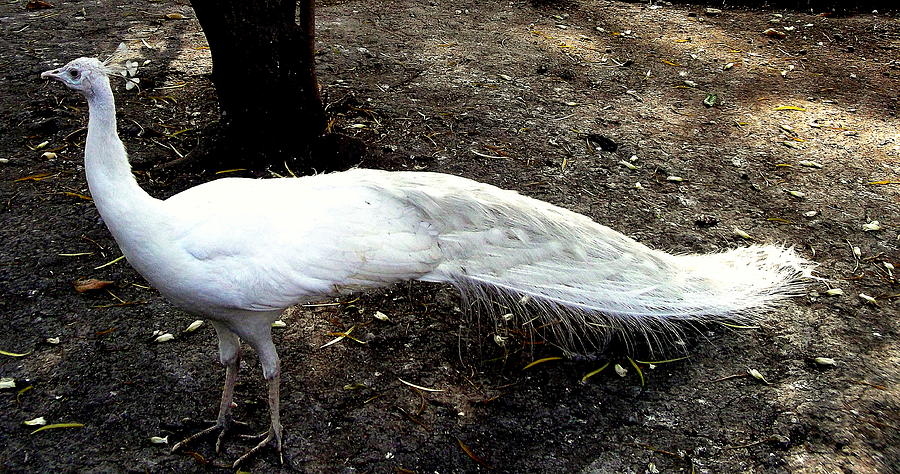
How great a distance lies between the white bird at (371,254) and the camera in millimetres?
2619

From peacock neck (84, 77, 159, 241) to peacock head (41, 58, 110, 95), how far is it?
0.02m

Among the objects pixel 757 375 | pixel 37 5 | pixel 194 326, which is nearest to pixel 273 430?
pixel 194 326

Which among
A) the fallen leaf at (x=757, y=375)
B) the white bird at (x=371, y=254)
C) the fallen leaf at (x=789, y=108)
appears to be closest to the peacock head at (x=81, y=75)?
the white bird at (x=371, y=254)

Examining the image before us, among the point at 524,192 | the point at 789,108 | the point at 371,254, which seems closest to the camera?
the point at 371,254

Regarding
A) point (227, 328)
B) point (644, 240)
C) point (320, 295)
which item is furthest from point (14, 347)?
point (644, 240)

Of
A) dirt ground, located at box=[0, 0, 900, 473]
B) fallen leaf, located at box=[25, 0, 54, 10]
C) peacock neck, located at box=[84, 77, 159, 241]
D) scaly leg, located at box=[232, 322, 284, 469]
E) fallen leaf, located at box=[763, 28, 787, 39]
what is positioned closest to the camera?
peacock neck, located at box=[84, 77, 159, 241]

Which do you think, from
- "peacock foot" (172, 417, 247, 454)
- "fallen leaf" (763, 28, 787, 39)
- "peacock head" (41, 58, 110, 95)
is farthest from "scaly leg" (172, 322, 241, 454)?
"fallen leaf" (763, 28, 787, 39)

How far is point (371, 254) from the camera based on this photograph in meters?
2.82

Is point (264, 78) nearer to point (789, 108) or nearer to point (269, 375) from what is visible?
point (269, 375)

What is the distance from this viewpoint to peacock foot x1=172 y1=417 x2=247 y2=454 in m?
3.09

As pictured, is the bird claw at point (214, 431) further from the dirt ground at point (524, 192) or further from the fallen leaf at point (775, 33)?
the fallen leaf at point (775, 33)

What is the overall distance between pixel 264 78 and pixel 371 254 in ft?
7.20

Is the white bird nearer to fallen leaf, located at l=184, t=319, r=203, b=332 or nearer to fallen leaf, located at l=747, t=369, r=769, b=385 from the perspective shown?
fallen leaf, located at l=747, t=369, r=769, b=385

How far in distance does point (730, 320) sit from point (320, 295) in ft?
6.84
